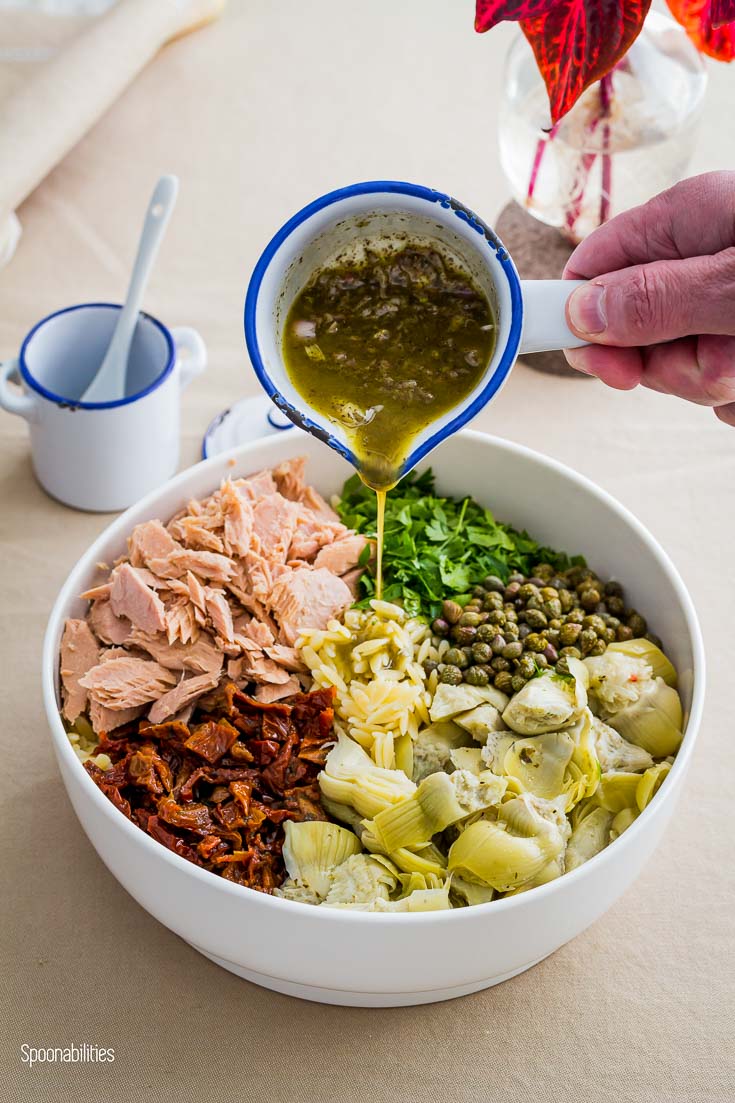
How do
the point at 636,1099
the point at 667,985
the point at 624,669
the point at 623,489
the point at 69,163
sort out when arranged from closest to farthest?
1. the point at 636,1099
2. the point at 667,985
3. the point at 624,669
4. the point at 623,489
5. the point at 69,163

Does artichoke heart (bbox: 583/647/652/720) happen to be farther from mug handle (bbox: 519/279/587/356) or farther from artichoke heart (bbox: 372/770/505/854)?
mug handle (bbox: 519/279/587/356)

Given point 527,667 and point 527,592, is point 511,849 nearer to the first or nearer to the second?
point 527,667

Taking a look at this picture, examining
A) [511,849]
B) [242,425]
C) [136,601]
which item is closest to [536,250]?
[242,425]

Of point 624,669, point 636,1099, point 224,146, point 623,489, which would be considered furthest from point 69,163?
point 636,1099

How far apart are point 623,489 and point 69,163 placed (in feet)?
6.92

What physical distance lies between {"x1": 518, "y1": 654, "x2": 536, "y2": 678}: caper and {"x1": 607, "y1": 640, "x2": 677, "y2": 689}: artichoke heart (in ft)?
0.59

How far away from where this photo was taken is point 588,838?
7.07ft

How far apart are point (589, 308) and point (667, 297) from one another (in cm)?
13

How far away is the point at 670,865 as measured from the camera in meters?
Answer: 2.37

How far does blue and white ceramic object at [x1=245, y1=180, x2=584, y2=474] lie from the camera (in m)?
1.92

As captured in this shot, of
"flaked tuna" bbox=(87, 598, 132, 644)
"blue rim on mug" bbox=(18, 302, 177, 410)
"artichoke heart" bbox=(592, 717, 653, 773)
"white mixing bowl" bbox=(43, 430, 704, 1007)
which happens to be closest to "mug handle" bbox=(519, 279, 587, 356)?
"white mixing bowl" bbox=(43, 430, 704, 1007)

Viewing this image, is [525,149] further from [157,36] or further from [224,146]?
[157,36]

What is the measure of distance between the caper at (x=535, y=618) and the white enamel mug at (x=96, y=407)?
41.1 inches

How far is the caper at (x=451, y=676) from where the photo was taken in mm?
2342
